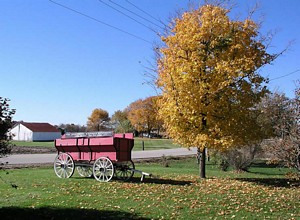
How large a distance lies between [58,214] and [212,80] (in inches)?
313

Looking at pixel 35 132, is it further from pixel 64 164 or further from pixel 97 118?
pixel 64 164

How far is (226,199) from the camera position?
10.0 m

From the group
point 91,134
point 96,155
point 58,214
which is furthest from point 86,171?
point 58,214

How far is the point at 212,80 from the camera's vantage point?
1347 centimetres

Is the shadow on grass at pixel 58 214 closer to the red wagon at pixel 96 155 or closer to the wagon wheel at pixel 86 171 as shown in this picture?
the red wagon at pixel 96 155


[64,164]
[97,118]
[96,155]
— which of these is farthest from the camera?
[97,118]

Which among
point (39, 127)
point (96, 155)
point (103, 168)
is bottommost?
point (103, 168)

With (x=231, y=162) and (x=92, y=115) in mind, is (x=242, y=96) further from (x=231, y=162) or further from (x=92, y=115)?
(x=92, y=115)

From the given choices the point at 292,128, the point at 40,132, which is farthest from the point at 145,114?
the point at 292,128

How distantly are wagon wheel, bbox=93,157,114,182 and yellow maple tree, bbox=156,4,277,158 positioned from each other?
2845 millimetres

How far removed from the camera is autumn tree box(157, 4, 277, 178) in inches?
529

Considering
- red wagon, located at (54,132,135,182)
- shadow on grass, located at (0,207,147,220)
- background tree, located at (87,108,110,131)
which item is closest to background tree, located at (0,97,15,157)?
shadow on grass, located at (0,207,147,220)

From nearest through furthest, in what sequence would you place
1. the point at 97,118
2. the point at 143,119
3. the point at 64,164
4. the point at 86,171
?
the point at 64,164 < the point at 86,171 < the point at 143,119 < the point at 97,118

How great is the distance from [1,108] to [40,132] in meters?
75.3
